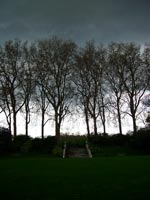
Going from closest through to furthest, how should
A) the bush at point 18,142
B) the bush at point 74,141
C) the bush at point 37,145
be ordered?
the bush at point 18,142
the bush at point 37,145
the bush at point 74,141

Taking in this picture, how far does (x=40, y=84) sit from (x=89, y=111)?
7465mm

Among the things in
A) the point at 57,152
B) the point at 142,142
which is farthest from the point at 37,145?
the point at 142,142

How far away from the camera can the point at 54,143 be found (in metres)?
34.6

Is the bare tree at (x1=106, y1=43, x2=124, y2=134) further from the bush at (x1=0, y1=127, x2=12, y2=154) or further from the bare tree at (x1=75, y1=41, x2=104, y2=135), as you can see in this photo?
the bush at (x1=0, y1=127, x2=12, y2=154)

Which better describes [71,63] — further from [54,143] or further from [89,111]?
[54,143]

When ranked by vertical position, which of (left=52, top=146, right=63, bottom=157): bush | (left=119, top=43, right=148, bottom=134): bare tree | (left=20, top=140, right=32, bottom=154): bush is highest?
(left=119, top=43, right=148, bottom=134): bare tree

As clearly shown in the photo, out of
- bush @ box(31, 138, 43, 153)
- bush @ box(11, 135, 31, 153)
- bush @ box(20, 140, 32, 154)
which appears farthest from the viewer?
bush @ box(31, 138, 43, 153)

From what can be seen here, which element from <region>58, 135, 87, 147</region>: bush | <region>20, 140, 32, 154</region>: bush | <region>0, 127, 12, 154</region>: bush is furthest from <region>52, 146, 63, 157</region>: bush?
<region>0, 127, 12, 154</region>: bush

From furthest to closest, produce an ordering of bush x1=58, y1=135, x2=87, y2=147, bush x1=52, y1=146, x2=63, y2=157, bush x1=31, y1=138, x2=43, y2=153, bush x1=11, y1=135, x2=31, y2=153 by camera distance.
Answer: bush x1=58, y1=135, x2=87, y2=147
bush x1=31, y1=138, x2=43, y2=153
bush x1=11, y1=135, x2=31, y2=153
bush x1=52, y1=146, x2=63, y2=157

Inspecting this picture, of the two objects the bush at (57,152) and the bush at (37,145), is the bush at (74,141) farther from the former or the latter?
the bush at (57,152)

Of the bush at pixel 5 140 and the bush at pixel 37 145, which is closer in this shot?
the bush at pixel 5 140

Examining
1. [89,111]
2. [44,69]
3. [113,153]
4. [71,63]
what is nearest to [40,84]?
[44,69]

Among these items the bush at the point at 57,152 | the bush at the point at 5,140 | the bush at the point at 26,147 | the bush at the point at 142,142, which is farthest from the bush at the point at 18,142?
the bush at the point at 142,142

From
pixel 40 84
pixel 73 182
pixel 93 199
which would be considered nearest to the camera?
pixel 93 199
